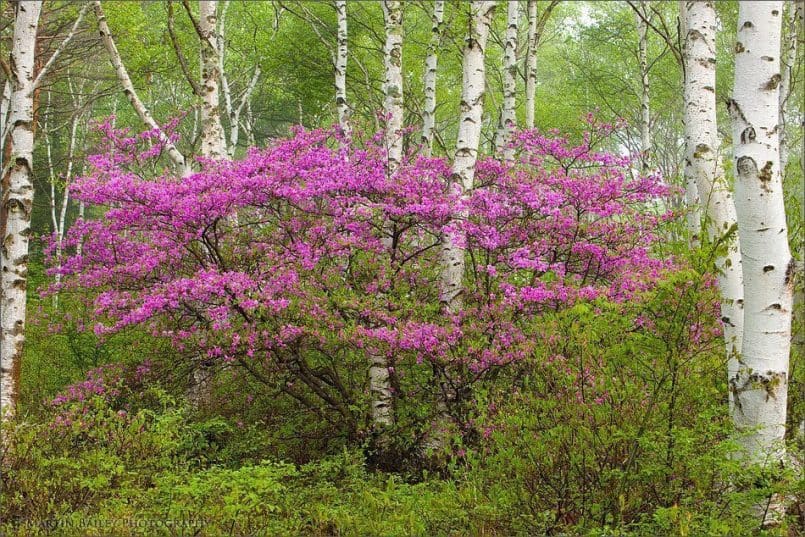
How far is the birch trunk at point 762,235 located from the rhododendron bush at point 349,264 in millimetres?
2038

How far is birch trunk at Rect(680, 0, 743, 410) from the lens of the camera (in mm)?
5539

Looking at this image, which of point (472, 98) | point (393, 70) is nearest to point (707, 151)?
point (472, 98)

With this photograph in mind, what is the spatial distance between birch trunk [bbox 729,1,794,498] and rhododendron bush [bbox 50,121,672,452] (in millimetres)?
2038

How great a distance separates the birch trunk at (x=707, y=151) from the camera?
5.54 metres

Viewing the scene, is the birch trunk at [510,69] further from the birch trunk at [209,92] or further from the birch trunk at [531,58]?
the birch trunk at [209,92]

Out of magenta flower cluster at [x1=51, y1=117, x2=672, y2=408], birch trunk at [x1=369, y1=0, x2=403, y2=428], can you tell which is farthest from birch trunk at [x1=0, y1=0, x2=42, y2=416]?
birch trunk at [x1=369, y1=0, x2=403, y2=428]

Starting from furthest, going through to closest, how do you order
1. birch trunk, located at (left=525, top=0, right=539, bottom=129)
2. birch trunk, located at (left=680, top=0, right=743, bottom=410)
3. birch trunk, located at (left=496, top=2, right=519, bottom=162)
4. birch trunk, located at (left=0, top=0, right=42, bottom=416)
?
birch trunk, located at (left=525, top=0, right=539, bottom=129)
birch trunk, located at (left=496, top=2, right=519, bottom=162)
birch trunk, located at (left=0, top=0, right=42, bottom=416)
birch trunk, located at (left=680, top=0, right=743, bottom=410)

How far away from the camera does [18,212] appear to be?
7.35 meters

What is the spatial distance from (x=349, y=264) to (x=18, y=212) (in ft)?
11.4

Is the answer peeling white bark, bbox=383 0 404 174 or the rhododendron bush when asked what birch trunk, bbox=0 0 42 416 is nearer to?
the rhododendron bush

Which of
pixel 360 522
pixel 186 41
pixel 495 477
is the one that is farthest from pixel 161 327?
pixel 186 41

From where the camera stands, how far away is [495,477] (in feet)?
17.8

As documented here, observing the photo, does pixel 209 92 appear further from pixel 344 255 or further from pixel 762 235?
pixel 762 235

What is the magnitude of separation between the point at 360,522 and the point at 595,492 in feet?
6.31
